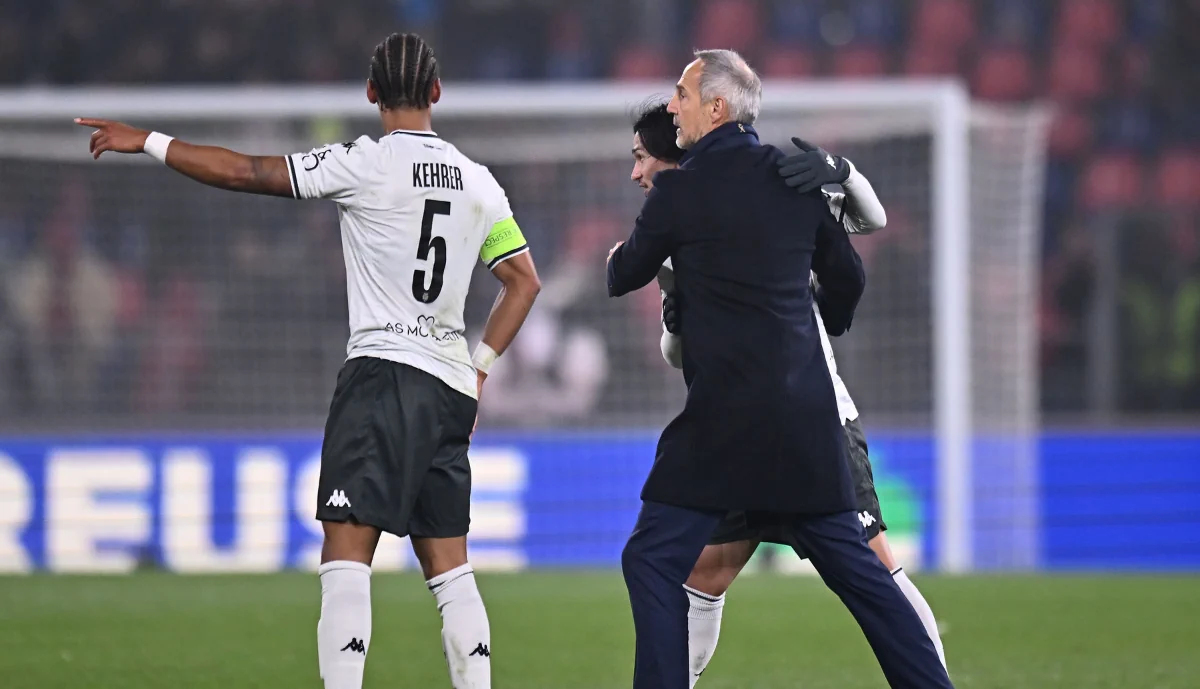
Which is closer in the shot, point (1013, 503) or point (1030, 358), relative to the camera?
point (1013, 503)

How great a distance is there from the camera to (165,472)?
10508 mm

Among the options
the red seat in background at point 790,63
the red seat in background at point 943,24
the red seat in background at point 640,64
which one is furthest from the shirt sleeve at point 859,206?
the red seat in background at point 943,24

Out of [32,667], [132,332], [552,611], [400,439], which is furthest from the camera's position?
[132,332]

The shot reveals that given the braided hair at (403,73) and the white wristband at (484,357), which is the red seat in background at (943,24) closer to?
the white wristband at (484,357)

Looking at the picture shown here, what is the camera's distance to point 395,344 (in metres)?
4.07

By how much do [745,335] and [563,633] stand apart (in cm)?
381

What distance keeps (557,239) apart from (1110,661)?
7573 mm

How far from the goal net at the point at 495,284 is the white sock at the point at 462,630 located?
6.77 meters

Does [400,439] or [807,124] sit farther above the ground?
[807,124]

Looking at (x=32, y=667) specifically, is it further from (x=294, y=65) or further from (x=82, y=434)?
(x=294, y=65)

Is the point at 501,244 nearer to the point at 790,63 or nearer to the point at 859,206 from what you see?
the point at 859,206

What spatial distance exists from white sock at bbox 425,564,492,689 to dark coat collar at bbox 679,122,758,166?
3.95ft

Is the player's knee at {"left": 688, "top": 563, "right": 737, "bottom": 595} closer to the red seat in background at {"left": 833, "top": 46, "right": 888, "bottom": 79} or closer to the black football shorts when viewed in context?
the black football shorts

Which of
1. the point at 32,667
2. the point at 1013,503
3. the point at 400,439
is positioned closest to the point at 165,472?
the point at 32,667
